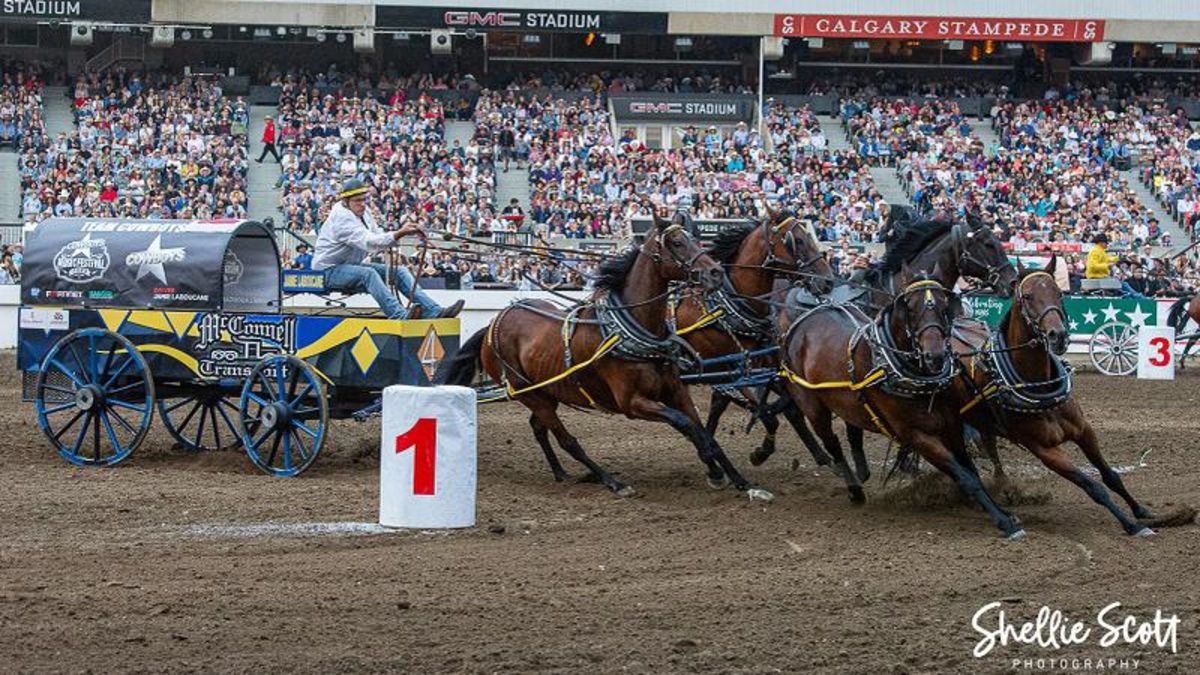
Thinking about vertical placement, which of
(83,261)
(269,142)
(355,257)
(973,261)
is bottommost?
(83,261)

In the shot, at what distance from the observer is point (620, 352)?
11789 mm

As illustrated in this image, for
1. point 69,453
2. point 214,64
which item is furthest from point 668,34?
point 69,453

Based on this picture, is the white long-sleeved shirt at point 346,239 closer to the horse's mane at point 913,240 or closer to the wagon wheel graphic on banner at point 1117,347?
the horse's mane at point 913,240

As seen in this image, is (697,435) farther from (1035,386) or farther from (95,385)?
(95,385)

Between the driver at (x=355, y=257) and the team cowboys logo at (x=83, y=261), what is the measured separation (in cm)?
169

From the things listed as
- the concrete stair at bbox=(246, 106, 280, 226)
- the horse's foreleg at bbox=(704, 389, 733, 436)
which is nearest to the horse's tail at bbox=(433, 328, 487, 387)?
the horse's foreleg at bbox=(704, 389, 733, 436)

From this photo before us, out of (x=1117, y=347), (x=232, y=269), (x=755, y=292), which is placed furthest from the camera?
(x=1117, y=347)

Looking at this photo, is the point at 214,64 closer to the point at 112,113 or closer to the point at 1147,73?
the point at 112,113

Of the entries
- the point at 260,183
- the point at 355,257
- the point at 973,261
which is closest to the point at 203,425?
the point at 355,257

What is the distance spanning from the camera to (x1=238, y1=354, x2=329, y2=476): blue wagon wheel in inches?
487

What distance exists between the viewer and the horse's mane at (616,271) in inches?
478

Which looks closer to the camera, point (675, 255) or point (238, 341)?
point (675, 255)

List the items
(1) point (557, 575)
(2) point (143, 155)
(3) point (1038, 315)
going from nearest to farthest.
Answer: (1) point (557, 575) → (3) point (1038, 315) → (2) point (143, 155)

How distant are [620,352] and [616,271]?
0.69 metres
